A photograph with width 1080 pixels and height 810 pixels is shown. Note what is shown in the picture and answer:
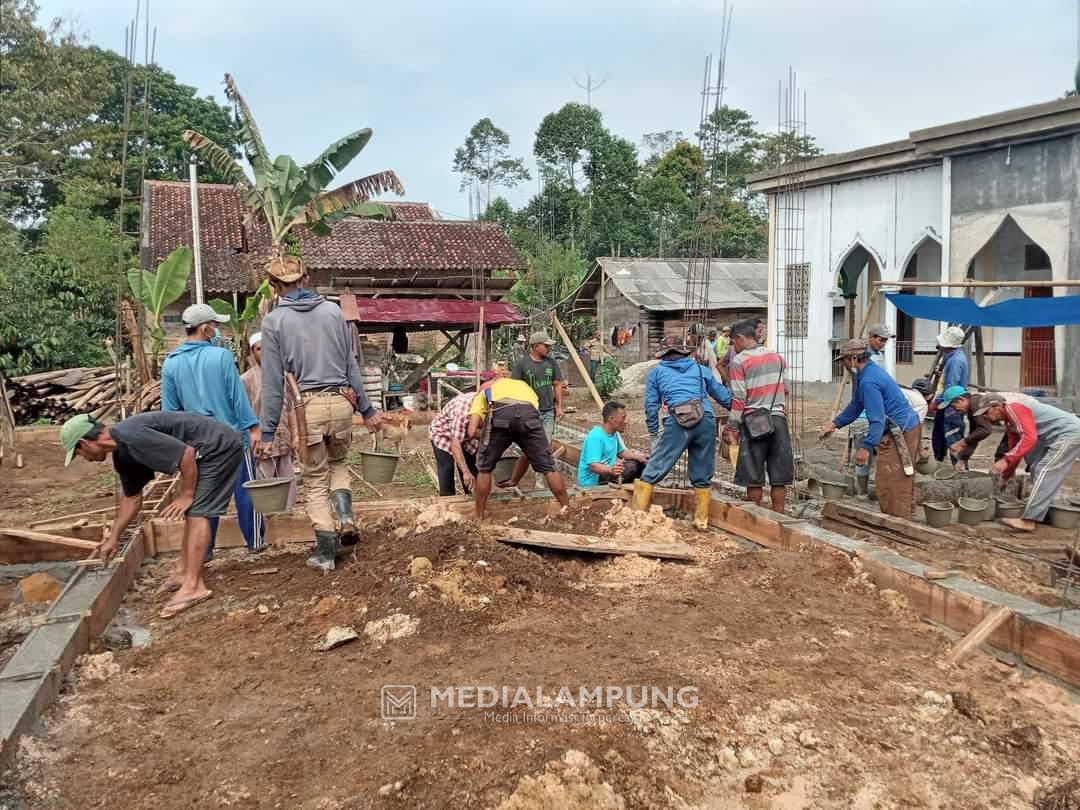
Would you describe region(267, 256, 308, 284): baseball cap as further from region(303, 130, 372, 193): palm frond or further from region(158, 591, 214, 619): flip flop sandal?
region(303, 130, 372, 193): palm frond

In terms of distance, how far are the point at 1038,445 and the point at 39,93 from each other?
25.0m

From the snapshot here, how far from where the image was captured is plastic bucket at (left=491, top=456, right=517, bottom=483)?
19.5 feet

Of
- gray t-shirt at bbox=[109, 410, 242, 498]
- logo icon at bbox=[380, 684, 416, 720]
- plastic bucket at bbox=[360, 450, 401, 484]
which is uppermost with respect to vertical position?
gray t-shirt at bbox=[109, 410, 242, 498]

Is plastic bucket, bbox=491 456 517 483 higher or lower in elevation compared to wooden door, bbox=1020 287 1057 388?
lower

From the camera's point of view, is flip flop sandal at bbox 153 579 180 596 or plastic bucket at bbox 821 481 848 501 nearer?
flip flop sandal at bbox 153 579 180 596

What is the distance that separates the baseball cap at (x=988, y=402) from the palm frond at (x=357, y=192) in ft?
26.6

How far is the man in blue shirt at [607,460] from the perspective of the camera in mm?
6531

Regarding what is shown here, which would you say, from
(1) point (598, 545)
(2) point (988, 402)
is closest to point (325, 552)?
(1) point (598, 545)

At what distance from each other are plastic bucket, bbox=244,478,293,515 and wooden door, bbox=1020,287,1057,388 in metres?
12.5

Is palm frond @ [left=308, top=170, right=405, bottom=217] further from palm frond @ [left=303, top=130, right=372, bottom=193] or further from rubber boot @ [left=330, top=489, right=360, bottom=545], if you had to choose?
rubber boot @ [left=330, top=489, right=360, bottom=545]

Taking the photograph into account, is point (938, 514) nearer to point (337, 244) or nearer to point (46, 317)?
point (46, 317)

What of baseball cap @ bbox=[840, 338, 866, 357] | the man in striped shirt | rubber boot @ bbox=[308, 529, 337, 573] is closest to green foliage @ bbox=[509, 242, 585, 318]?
the man in striped shirt

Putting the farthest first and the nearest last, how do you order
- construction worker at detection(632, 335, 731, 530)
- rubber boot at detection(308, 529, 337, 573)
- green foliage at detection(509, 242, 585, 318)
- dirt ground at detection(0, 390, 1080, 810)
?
1. green foliage at detection(509, 242, 585, 318)
2. construction worker at detection(632, 335, 731, 530)
3. rubber boot at detection(308, 529, 337, 573)
4. dirt ground at detection(0, 390, 1080, 810)

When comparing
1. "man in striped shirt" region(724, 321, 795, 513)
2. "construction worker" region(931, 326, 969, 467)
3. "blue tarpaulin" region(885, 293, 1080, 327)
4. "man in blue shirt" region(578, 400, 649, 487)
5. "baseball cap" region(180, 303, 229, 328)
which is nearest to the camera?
"baseball cap" region(180, 303, 229, 328)
